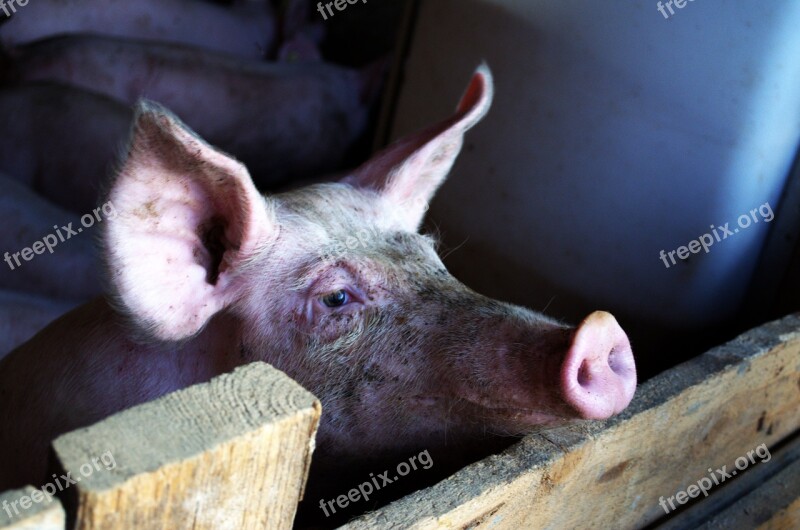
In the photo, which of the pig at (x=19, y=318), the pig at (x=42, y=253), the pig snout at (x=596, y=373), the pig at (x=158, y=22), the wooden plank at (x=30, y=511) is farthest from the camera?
the pig at (x=158, y=22)

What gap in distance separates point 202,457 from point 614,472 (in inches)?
42.5

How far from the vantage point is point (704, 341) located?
317cm

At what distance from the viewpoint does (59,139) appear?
4398mm

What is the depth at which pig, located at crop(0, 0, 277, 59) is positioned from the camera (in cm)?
558

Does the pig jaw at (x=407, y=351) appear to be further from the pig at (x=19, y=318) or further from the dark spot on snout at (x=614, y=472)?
the pig at (x=19, y=318)

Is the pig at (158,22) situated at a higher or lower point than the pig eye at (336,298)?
lower

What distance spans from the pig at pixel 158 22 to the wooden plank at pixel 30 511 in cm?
461

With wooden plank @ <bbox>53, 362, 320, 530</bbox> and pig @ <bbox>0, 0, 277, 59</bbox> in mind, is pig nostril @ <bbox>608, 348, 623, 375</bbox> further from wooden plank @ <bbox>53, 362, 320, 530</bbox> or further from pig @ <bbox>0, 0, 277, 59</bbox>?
pig @ <bbox>0, 0, 277, 59</bbox>

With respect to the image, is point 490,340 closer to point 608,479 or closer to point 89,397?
point 608,479

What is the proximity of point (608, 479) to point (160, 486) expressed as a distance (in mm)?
1107

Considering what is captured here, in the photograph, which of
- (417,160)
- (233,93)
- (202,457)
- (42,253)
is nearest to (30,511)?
(202,457)

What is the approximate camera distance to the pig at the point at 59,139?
14.3ft

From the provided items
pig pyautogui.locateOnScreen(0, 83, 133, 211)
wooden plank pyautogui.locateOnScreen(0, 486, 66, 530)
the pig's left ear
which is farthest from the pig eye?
pig pyautogui.locateOnScreen(0, 83, 133, 211)

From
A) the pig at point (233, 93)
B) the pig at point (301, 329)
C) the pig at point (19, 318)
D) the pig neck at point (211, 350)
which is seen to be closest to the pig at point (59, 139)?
the pig at point (233, 93)
